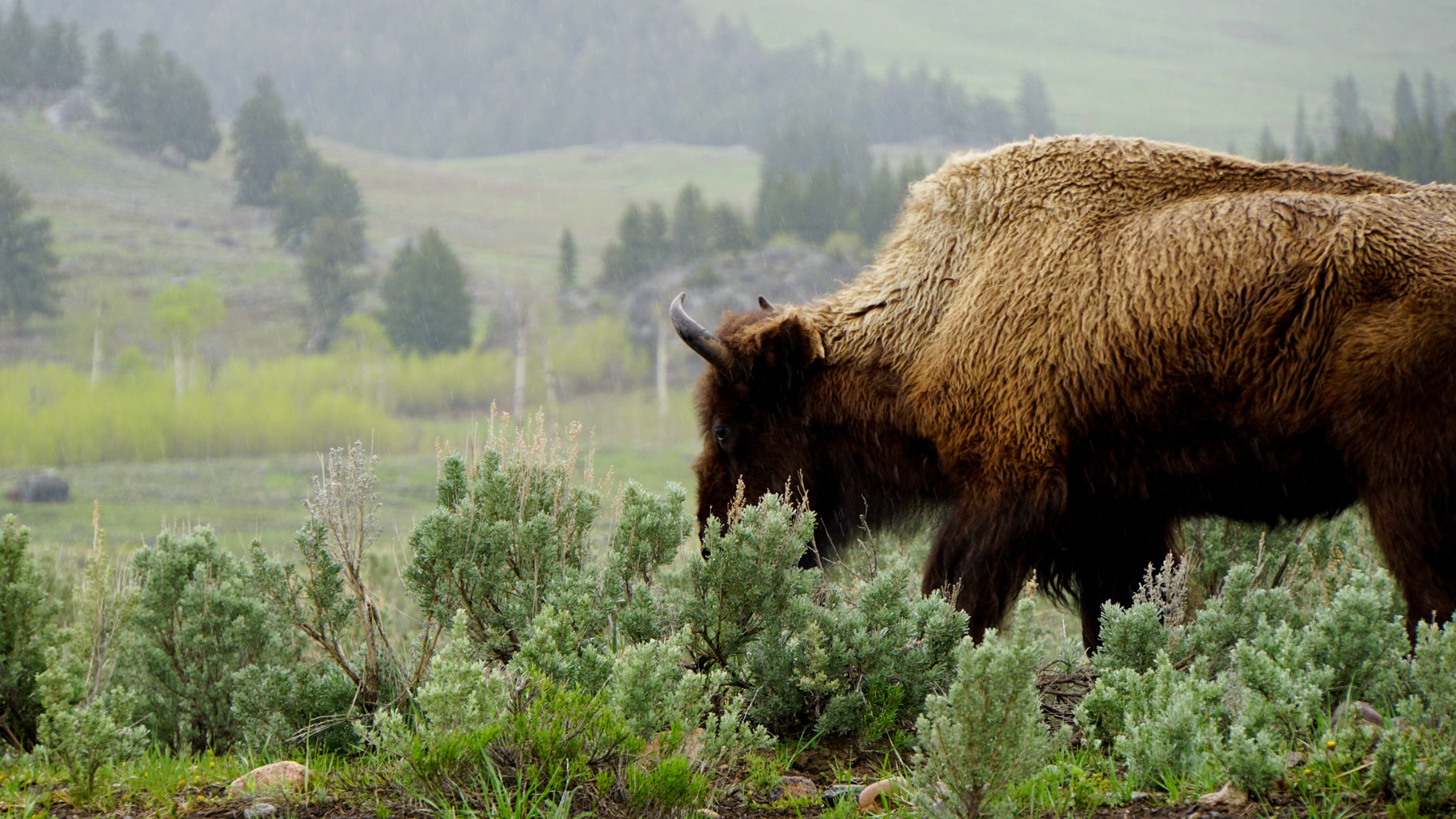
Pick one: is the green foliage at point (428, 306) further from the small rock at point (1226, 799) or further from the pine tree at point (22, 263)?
the small rock at point (1226, 799)

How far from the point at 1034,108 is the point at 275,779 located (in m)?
154

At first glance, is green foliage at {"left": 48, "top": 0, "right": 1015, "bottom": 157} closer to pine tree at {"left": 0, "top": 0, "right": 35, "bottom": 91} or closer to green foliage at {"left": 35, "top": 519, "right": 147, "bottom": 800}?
pine tree at {"left": 0, "top": 0, "right": 35, "bottom": 91}

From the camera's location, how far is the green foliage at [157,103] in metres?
101

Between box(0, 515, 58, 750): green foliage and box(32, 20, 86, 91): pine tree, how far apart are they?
12144 cm

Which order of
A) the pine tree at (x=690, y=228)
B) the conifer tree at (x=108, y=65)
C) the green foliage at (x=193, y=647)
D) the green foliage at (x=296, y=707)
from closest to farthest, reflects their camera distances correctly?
the green foliage at (x=296, y=707)
the green foliage at (x=193, y=647)
the pine tree at (x=690, y=228)
the conifer tree at (x=108, y=65)

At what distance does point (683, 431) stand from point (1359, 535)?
64010 millimetres

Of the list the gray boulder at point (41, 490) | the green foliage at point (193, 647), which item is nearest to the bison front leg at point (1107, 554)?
the green foliage at point (193, 647)

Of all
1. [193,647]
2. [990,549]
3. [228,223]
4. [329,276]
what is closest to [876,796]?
[990,549]

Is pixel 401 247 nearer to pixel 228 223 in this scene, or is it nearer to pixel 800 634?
pixel 228 223

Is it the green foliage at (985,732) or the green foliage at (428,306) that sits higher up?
A: the green foliage at (985,732)

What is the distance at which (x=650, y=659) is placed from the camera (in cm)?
285

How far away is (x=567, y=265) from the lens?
91.8 meters

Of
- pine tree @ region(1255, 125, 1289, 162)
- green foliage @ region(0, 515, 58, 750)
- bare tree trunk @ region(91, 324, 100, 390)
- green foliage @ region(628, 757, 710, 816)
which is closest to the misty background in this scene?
bare tree trunk @ region(91, 324, 100, 390)

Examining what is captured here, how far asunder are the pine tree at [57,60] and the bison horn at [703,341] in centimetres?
12180
